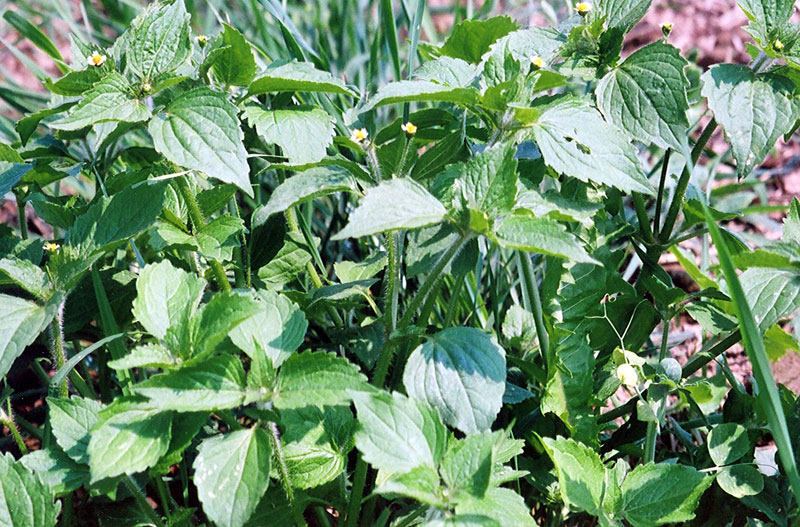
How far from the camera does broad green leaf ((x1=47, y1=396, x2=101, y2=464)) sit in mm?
1074

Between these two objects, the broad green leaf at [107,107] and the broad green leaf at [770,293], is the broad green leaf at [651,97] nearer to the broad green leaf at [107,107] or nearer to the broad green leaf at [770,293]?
the broad green leaf at [770,293]

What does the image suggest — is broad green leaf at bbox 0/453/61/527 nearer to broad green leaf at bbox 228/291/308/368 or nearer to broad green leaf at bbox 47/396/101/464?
broad green leaf at bbox 47/396/101/464

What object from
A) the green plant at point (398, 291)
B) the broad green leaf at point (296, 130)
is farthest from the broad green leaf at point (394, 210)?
the broad green leaf at point (296, 130)

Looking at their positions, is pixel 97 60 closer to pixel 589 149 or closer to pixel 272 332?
pixel 272 332

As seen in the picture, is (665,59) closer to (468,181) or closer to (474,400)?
(468,181)

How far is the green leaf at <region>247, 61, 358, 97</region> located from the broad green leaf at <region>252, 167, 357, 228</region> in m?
0.13

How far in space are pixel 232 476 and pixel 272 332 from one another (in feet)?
0.68

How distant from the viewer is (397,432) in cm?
98

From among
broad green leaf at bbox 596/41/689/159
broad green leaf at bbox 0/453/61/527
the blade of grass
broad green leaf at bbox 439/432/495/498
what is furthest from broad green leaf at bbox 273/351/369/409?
broad green leaf at bbox 596/41/689/159

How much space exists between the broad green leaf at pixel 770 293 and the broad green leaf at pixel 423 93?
0.50 meters

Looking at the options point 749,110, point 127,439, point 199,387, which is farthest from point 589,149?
point 127,439

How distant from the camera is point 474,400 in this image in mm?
→ 1038

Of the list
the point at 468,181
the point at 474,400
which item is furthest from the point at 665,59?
the point at 474,400

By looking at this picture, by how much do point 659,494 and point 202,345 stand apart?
717 millimetres
